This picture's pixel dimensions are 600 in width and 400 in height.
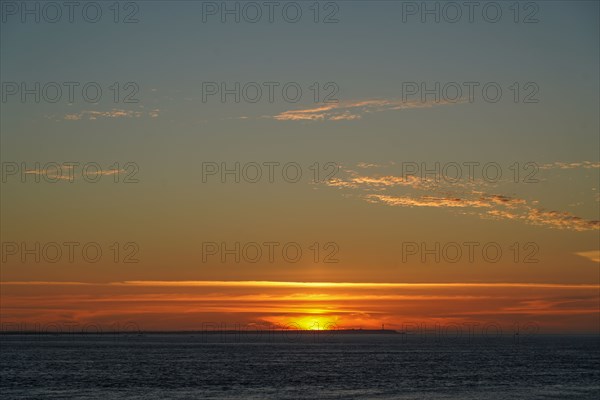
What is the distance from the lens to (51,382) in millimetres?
98312

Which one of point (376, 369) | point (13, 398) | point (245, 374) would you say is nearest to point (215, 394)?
point (13, 398)

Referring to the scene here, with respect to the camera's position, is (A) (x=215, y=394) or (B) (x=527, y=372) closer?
(A) (x=215, y=394)

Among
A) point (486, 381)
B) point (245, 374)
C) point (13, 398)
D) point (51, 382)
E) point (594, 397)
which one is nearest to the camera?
point (13, 398)

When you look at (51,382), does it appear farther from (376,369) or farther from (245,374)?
Result: (376,369)

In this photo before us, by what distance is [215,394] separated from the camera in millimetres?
85125

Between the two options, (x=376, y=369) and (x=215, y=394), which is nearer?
(x=215, y=394)

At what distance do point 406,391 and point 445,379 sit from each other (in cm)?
2090

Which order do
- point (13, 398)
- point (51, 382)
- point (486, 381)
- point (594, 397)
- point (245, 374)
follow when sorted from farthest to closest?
point (245, 374), point (486, 381), point (51, 382), point (594, 397), point (13, 398)

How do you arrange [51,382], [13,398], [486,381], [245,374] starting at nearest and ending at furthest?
[13,398] < [51,382] < [486,381] < [245,374]

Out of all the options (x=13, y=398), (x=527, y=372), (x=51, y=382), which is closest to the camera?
(x=13, y=398)

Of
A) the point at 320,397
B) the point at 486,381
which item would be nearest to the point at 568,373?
the point at 486,381

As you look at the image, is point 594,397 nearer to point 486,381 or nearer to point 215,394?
point 486,381

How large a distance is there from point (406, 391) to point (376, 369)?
139 ft

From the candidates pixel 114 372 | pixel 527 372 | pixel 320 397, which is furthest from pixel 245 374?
pixel 527 372
